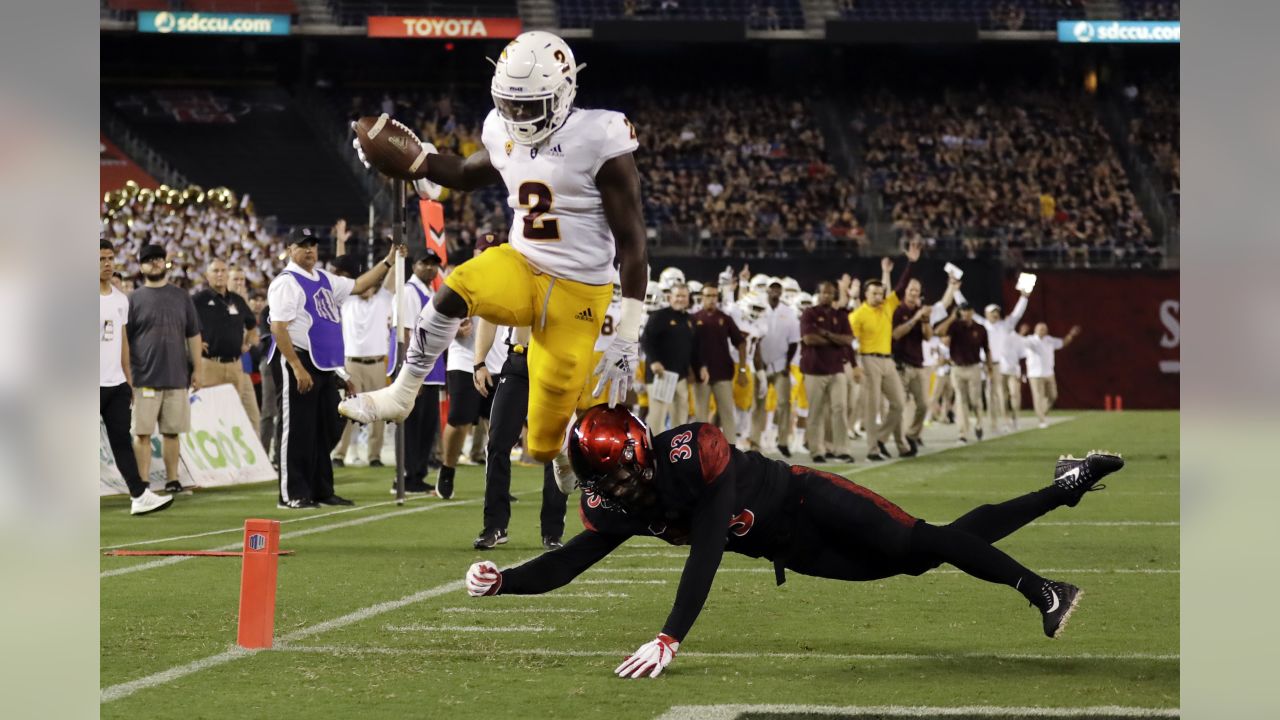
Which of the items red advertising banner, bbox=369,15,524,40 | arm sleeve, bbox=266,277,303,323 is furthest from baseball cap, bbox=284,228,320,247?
red advertising banner, bbox=369,15,524,40

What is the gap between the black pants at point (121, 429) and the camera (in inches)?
454

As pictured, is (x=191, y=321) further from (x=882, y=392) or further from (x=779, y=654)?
(x=779, y=654)

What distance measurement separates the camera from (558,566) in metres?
5.86

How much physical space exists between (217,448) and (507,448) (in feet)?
22.1

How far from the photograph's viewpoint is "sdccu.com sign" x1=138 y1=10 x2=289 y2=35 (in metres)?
38.5

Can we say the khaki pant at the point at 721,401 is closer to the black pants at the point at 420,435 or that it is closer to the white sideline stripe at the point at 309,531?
the black pants at the point at 420,435

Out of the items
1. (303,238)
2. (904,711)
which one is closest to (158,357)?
(303,238)

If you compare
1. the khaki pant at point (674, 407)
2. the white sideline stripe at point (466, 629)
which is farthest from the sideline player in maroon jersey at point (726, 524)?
the khaki pant at point (674, 407)

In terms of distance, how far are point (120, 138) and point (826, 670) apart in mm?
37143

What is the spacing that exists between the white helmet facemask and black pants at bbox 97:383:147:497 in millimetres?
6038

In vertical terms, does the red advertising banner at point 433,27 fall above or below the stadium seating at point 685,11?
below

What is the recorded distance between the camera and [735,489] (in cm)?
557

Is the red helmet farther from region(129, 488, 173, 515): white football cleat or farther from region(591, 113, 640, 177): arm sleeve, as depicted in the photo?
region(129, 488, 173, 515): white football cleat
